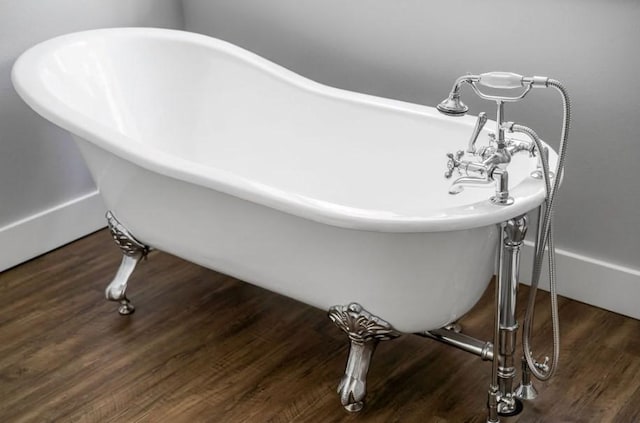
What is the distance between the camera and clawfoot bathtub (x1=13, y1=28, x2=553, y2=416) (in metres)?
1.92

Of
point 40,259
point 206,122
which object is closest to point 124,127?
point 206,122

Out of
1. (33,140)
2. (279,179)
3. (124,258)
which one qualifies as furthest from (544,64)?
(33,140)

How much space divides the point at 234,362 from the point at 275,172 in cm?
70

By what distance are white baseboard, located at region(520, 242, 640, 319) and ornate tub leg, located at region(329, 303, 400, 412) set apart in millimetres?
812

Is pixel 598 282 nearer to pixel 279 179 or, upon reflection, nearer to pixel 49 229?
pixel 279 179

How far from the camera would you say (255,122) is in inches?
111

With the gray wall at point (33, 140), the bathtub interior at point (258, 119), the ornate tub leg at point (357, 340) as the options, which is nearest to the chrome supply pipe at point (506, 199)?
the ornate tub leg at point (357, 340)

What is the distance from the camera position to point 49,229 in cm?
300

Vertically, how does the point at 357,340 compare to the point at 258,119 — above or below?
below

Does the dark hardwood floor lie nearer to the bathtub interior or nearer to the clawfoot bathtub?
the clawfoot bathtub

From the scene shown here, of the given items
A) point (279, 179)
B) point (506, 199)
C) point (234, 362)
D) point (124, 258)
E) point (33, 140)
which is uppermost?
point (506, 199)

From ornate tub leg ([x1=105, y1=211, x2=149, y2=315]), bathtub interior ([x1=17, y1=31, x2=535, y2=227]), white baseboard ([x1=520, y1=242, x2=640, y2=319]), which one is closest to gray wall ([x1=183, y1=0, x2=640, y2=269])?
white baseboard ([x1=520, y1=242, x2=640, y2=319])

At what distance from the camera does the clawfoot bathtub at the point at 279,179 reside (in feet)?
6.31

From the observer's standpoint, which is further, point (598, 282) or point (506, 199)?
point (598, 282)
